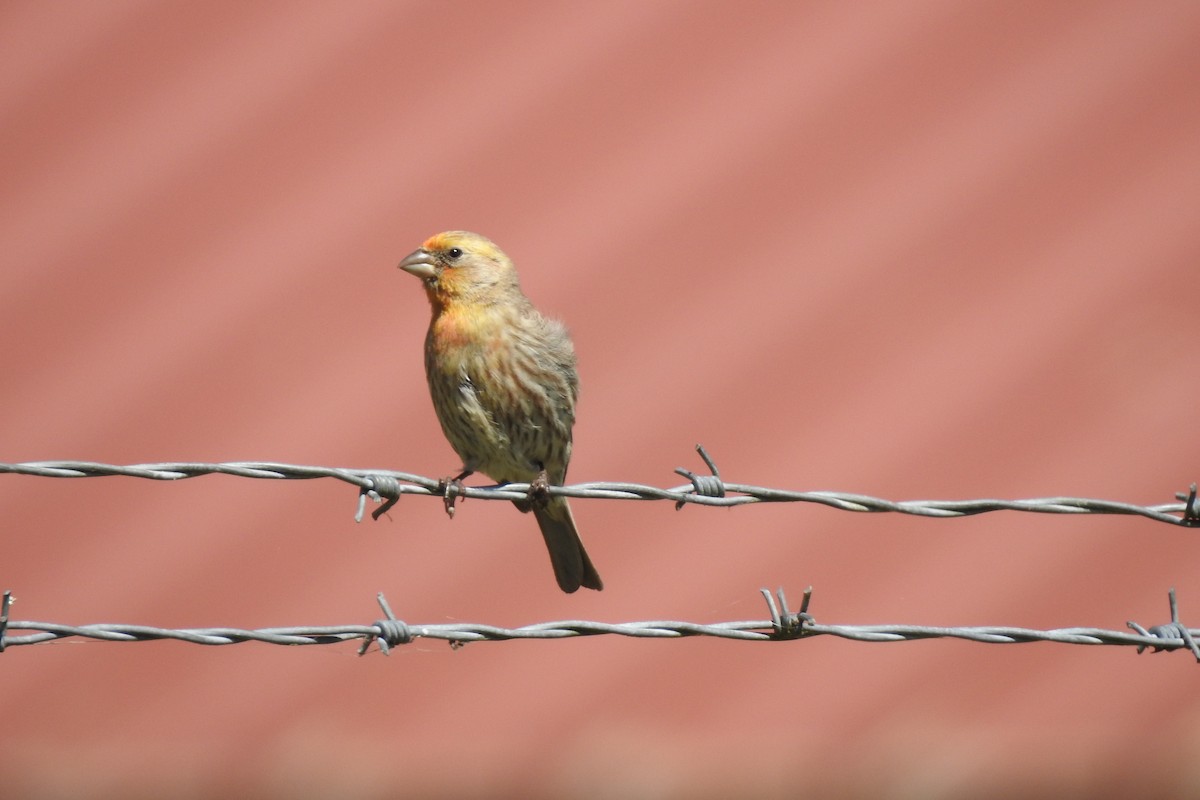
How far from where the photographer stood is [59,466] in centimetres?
259

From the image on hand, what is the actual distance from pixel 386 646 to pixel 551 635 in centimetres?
34

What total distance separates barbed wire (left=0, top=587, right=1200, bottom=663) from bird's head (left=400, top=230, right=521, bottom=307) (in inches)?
67.9

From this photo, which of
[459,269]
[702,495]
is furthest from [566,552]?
[702,495]

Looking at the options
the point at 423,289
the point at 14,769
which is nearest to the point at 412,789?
the point at 14,769

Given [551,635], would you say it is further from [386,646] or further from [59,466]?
[59,466]

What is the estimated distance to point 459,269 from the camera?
438cm

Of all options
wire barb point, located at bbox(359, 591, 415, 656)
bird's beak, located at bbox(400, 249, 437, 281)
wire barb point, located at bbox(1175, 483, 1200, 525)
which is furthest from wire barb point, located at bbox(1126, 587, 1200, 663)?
bird's beak, located at bbox(400, 249, 437, 281)

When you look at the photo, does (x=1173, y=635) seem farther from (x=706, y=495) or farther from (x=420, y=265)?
(x=420, y=265)

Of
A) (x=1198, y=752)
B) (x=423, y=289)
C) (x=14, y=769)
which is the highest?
(x=423, y=289)

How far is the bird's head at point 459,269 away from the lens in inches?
172

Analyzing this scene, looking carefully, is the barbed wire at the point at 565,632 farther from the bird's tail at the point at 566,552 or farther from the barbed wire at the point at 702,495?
the bird's tail at the point at 566,552

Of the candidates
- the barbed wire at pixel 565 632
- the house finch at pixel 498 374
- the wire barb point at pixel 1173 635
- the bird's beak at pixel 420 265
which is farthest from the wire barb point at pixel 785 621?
the bird's beak at pixel 420 265

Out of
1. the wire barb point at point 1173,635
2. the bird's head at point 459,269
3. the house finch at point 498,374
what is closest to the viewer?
the wire barb point at point 1173,635

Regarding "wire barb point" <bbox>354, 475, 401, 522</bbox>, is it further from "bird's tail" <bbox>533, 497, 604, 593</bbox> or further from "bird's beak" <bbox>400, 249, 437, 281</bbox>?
"bird's beak" <bbox>400, 249, 437, 281</bbox>
